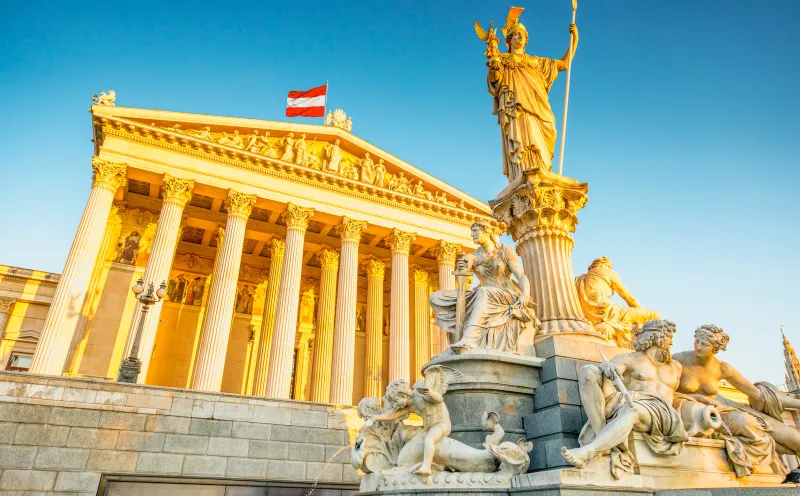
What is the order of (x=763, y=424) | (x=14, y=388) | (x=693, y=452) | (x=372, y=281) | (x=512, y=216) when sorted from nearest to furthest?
(x=693, y=452)
(x=763, y=424)
(x=512, y=216)
(x=14, y=388)
(x=372, y=281)

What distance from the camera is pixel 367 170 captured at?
28.1 metres

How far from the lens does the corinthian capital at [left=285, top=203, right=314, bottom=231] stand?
2469 cm

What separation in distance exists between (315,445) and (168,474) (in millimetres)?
3357

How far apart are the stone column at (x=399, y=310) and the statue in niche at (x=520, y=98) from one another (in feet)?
55.0

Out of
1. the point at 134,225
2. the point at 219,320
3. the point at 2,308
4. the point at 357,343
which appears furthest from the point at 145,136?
the point at 357,343

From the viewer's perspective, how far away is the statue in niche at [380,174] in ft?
91.5

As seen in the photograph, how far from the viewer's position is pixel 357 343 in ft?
102

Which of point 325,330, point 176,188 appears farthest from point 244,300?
point 176,188

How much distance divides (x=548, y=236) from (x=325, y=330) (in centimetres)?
1926

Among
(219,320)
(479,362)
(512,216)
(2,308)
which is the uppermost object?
(2,308)

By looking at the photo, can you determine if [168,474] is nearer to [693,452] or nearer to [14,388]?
[14,388]

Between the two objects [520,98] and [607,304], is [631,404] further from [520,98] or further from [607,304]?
[520,98]

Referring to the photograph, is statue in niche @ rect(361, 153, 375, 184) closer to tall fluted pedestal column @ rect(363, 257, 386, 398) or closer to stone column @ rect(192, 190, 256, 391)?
tall fluted pedestal column @ rect(363, 257, 386, 398)

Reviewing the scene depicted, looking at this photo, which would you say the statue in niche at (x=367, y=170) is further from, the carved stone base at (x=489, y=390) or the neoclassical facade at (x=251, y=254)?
the carved stone base at (x=489, y=390)
